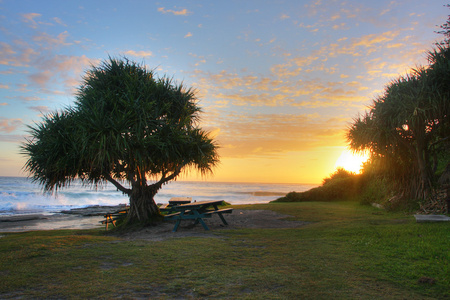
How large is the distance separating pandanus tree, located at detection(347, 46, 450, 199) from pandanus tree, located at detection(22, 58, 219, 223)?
7.79 m

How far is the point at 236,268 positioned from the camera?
5.02m

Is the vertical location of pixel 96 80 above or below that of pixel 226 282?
above

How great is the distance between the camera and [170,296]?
3760 mm

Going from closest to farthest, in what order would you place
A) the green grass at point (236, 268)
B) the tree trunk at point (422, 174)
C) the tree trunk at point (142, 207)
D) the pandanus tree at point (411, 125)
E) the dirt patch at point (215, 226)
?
the green grass at point (236, 268) → the dirt patch at point (215, 226) → the tree trunk at point (142, 207) → the pandanus tree at point (411, 125) → the tree trunk at point (422, 174)

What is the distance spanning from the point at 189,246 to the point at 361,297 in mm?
3967

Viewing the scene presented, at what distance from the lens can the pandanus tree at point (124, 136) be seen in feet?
33.0

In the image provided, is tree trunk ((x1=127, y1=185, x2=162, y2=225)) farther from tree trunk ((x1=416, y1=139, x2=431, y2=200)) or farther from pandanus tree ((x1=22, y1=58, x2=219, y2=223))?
tree trunk ((x1=416, y1=139, x2=431, y2=200))

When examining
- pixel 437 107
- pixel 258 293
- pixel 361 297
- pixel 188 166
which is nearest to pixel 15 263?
pixel 258 293

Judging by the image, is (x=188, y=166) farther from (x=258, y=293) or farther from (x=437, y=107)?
(x=437, y=107)

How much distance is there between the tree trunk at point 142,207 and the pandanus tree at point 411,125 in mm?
10313

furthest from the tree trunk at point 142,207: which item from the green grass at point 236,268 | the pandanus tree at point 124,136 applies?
the green grass at point 236,268

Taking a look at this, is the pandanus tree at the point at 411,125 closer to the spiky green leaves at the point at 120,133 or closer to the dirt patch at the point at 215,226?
the dirt patch at the point at 215,226

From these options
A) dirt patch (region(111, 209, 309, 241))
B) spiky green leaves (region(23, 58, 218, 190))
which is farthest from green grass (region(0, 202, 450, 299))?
spiky green leaves (region(23, 58, 218, 190))

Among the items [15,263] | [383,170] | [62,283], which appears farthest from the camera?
[383,170]
